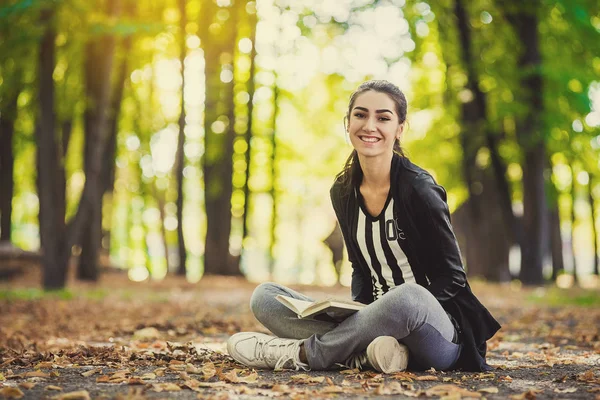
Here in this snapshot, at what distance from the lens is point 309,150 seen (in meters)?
31.7

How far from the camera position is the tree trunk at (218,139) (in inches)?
809

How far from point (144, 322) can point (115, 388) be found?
4.48 metres

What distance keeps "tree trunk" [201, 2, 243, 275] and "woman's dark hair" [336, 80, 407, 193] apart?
599 inches

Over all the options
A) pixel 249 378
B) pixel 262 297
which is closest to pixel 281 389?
pixel 249 378

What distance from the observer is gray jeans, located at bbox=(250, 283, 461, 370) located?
4348mm

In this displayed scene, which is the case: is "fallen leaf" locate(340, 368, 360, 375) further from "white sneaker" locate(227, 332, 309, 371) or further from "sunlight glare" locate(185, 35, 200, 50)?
"sunlight glare" locate(185, 35, 200, 50)

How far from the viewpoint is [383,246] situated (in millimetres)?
4805

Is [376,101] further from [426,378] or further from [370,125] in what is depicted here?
[426,378]

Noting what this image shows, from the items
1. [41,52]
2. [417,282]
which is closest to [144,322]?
[417,282]

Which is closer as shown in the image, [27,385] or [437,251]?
[27,385]

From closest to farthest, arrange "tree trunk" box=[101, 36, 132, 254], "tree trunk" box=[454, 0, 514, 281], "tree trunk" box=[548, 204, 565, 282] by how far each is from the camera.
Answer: "tree trunk" box=[454, 0, 514, 281], "tree trunk" box=[101, 36, 132, 254], "tree trunk" box=[548, 204, 565, 282]

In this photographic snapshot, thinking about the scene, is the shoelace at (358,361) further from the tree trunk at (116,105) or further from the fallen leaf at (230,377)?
the tree trunk at (116,105)

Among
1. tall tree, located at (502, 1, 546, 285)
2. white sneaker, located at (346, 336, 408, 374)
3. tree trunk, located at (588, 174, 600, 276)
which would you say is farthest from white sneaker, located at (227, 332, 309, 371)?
tree trunk, located at (588, 174, 600, 276)

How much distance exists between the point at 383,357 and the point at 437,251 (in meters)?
0.74
